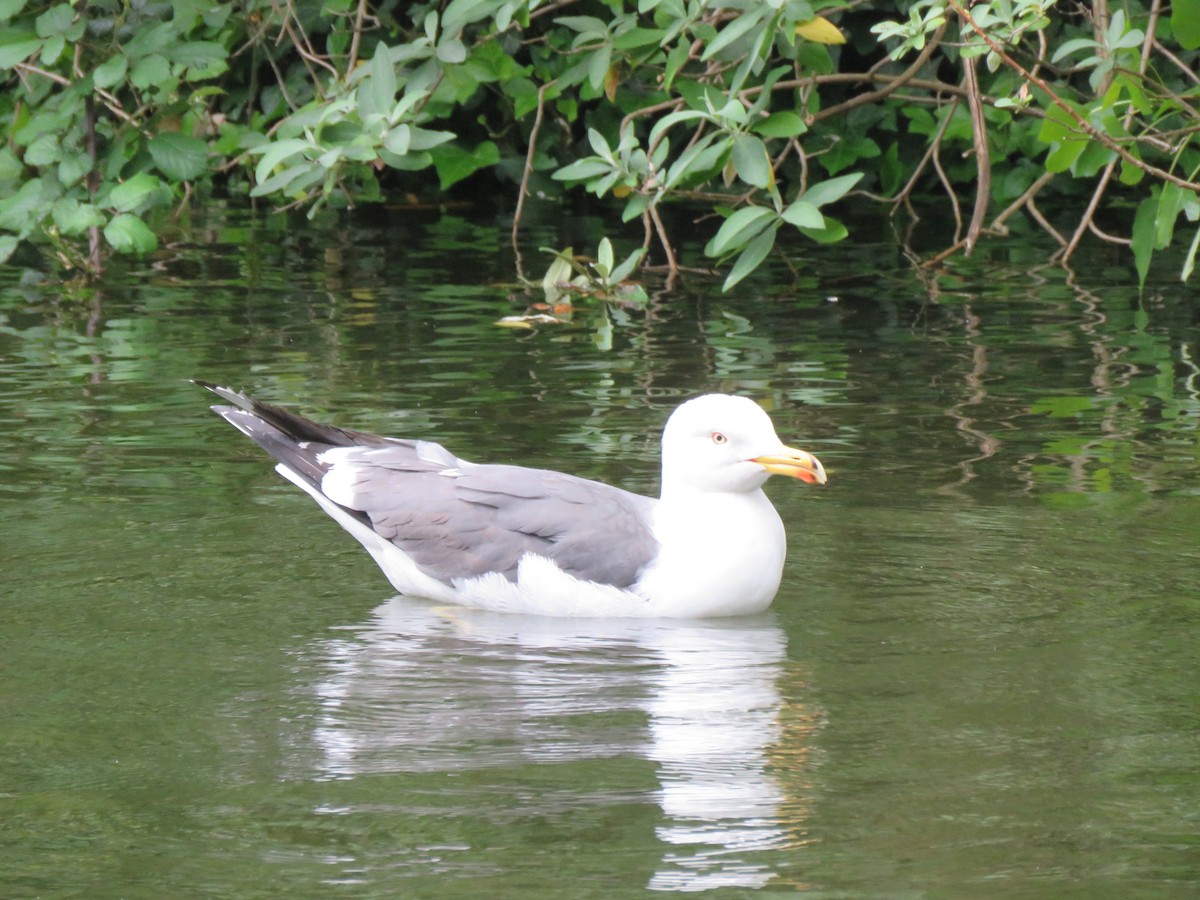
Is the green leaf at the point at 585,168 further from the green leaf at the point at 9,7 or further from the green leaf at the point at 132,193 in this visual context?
the green leaf at the point at 9,7

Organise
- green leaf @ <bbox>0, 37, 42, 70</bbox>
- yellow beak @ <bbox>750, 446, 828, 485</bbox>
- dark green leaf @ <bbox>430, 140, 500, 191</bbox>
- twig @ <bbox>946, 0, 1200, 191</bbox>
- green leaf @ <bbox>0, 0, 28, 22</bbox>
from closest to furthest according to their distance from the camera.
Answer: yellow beak @ <bbox>750, 446, 828, 485</bbox> < twig @ <bbox>946, 0, 1200, 191</bbox> < green leaf @ <bbox>0, 37, 42, 70</bbox> < green leaf @ <bbox>0, 0, 28, 22</bbox> < dark green leaf @ <bbox>430, 140, 500, 191</bbox>

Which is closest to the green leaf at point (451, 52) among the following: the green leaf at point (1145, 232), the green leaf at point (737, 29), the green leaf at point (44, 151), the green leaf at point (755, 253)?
the green leaf at point (737, 29)

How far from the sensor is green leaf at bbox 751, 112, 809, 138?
902 cm

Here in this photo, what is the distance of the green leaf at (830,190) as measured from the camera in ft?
26.8

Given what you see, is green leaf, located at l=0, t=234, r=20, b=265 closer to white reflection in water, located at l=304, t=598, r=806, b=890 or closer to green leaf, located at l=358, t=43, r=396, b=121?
green leaf, located at l=358, t=43, r=396, b=121

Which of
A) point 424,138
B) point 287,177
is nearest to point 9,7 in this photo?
point 287,177

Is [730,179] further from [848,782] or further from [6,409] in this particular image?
[848,782]

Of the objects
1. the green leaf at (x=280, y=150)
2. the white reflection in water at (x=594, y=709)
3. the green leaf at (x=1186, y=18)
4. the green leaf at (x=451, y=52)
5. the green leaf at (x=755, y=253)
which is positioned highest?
the green leaf at (x=1186, y=18)

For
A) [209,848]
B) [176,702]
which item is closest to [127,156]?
[176,702]

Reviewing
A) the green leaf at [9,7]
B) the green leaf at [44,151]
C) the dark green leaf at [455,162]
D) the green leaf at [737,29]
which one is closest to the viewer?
the green leaf at [737,29]

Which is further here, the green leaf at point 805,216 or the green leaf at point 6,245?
the green leaf at point 6,245

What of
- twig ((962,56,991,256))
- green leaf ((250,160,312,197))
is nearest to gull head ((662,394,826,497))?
green leaf ((250,160,312,197))

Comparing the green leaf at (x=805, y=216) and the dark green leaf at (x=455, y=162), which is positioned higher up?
the dark green leaf at (x=455, y=162)

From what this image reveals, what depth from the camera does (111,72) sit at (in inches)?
372
